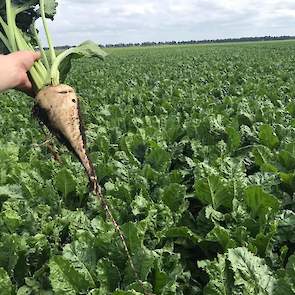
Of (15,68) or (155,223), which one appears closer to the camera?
(15,68)

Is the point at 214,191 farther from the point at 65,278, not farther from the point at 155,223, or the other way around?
the point at 65,278

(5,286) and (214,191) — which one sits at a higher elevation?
(214,191)

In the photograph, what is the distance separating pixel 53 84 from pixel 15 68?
38cm

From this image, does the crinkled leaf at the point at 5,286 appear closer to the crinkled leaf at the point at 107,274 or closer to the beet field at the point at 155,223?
the beet field at the point at 155,223

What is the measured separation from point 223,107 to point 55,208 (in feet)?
14.8

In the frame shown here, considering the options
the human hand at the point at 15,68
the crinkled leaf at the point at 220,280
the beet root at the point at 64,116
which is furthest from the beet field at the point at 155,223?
the human hand at the point at 15,68

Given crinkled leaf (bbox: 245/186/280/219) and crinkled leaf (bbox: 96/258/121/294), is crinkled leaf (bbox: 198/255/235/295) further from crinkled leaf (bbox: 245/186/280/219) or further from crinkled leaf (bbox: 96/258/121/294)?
crinkled leaf (bbox: 245/186/280/219)

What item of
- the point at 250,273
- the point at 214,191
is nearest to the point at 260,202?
the point at 214,191

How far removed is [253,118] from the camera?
6242mm

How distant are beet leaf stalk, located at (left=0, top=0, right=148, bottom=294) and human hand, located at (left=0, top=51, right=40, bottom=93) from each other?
167mm

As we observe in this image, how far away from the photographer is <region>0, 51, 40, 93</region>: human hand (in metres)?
2.77

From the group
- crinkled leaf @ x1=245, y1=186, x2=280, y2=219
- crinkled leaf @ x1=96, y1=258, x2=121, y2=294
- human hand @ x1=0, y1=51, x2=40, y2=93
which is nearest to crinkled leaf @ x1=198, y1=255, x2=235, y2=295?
crinkled leaf @ x1=96, y1=258, x2=121, y2=294

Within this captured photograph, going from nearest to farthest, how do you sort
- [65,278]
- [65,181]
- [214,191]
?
[65,278] → [214,191] → [65,181]

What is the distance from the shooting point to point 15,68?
9.31 feet
